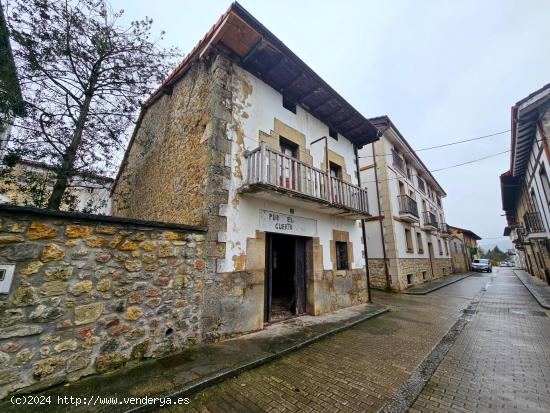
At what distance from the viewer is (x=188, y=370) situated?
3.05m

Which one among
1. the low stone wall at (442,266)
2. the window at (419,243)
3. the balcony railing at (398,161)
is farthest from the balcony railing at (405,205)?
the low stone wall at (442,266)

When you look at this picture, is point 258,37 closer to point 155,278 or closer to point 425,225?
point 155,278

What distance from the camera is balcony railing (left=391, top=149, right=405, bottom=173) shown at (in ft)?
44.1

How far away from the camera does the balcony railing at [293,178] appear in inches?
189

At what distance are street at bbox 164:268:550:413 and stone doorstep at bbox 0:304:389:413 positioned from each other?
0.13 metres

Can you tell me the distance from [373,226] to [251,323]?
967 centimetres

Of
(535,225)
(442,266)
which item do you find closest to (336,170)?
(535,225)

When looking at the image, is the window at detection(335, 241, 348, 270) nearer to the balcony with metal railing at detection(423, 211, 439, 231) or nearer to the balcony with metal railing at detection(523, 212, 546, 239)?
the balcony with metal railing at detection(523, 212, 546, 239)

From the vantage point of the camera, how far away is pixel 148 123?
26.1 ft

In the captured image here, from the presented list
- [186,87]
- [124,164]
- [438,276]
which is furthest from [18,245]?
[438,276]

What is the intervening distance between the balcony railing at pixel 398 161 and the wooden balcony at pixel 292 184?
8.08m

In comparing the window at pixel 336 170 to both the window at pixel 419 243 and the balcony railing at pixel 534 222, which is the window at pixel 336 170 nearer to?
the window at pixel 419 243

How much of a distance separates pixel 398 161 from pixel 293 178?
1129 cm

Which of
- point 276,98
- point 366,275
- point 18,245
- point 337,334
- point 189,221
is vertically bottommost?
point 337,334
